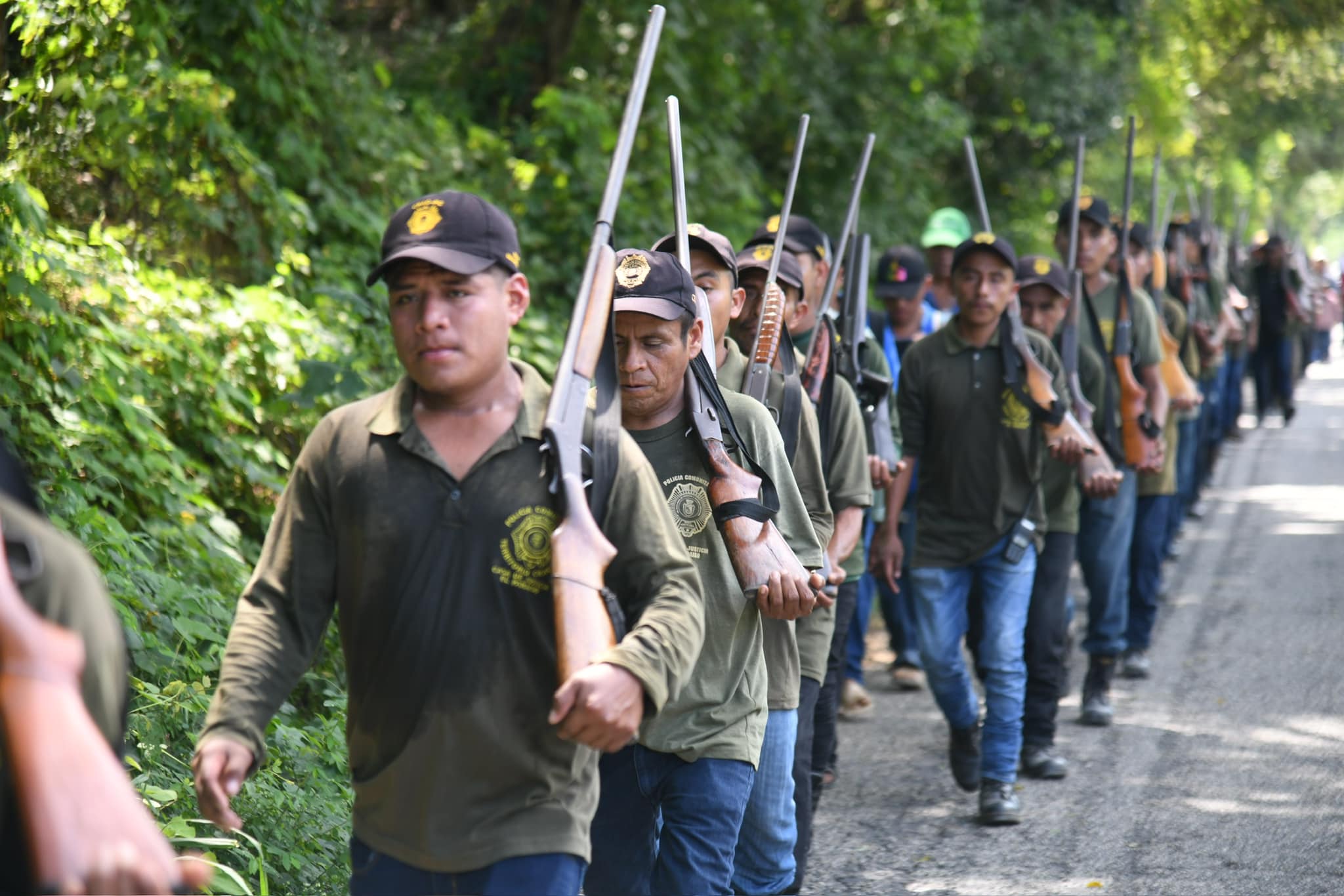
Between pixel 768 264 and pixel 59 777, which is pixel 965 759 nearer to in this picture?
pixel 768 264

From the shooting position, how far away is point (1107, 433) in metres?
8.23

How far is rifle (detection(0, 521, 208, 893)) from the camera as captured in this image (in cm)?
204

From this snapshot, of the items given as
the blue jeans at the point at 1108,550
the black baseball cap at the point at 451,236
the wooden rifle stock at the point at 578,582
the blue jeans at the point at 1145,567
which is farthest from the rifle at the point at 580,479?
the blue jeans at the point at 1145,567

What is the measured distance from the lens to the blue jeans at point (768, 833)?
4.62 meters

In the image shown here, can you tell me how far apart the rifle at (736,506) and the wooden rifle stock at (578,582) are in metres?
1.09

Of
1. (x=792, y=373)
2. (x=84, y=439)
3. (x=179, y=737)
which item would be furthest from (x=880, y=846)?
(x=84, y=439)

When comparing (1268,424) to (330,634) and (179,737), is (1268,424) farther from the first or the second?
(179,737)

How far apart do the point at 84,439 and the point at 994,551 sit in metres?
3.67

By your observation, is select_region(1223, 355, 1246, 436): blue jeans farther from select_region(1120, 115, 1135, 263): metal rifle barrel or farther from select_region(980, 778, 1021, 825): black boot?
select_region(980, 778, 1021, 825): black boot

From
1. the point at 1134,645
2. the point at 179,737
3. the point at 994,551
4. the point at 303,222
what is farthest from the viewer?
the point at 1134,645

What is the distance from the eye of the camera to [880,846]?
6238mm

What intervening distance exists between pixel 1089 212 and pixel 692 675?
5.68m

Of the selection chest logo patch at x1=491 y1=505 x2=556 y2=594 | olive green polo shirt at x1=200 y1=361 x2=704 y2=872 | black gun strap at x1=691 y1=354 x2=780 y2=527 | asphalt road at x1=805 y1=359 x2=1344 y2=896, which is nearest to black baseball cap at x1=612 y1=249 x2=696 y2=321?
black gun strap at x1=691 y1=354 x2=780 y2=527

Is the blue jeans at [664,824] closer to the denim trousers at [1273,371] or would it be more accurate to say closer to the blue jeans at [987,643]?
the blue jeans at [987,643]
